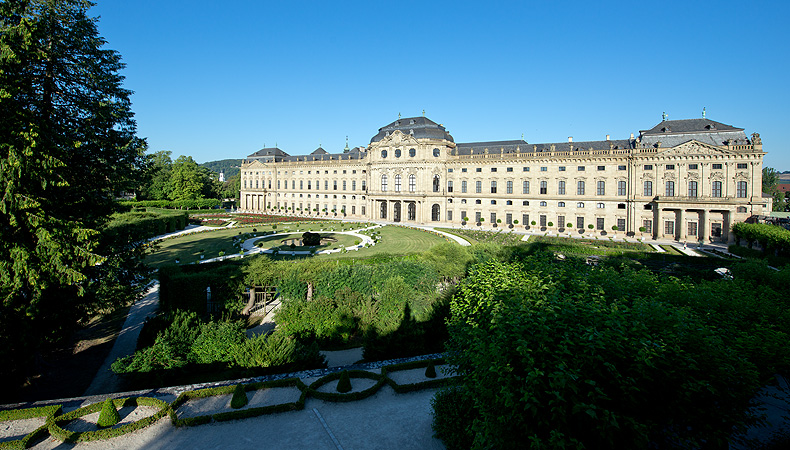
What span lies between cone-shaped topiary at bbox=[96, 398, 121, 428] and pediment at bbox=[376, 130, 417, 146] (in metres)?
56.8

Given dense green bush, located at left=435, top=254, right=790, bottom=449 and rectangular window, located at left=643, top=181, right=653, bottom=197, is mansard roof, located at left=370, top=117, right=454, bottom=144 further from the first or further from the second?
dense green bush, located at left=435, top=254, right=790, bottom=449

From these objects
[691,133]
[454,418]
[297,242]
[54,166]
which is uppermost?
[691,133]

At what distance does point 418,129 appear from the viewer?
6412 cm

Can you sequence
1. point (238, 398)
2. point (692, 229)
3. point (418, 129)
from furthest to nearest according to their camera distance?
point (418, 129) < point (692, 229) < point (238, 398)

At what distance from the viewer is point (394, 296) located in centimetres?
2097

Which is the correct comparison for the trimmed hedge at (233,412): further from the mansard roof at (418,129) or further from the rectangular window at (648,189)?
the mansard roof at (418,129)

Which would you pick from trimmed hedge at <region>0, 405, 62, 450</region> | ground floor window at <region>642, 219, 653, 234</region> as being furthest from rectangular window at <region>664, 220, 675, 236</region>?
trimmed hedge at <region>0, 405, 62, 450</region>

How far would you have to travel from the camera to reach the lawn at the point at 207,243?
3441 cm

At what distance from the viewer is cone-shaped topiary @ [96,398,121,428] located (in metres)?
11.6

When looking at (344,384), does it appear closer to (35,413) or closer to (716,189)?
(35,413)

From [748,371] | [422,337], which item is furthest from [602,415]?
[422,337]

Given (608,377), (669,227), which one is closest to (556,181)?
(669,227)

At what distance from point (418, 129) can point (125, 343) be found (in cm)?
5308

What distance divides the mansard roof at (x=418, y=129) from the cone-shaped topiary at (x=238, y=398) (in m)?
55.0
